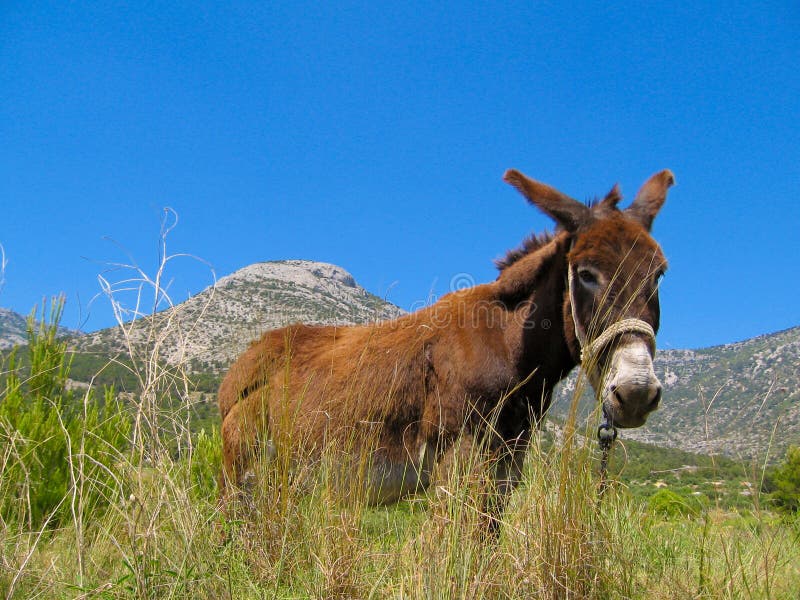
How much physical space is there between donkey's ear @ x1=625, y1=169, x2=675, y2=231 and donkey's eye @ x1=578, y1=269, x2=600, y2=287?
90 cm

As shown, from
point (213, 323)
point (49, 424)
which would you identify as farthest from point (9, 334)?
point (213, 323)

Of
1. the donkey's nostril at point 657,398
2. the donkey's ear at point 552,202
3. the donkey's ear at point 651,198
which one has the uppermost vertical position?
the donkey's ear at point 651,198

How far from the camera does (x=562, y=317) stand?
3.91m

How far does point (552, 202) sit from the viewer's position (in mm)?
3924

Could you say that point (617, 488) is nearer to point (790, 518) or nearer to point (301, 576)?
point (301, 576)

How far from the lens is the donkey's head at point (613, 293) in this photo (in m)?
2.89

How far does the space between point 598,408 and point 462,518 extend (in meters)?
0.93

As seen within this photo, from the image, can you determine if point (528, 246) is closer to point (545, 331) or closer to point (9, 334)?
point (545, 331)

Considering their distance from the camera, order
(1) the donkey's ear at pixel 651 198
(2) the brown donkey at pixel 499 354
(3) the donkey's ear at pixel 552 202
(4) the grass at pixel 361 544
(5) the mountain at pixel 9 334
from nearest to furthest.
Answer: (4) the grass at pixel 361 544 < (2) the brown donkey at pixel 499 354 < (3) the donkey's ear at pixel 552 202 < (1) the donkey's ear at pixel 651 198 < (5) the mountain at pixel 9 334

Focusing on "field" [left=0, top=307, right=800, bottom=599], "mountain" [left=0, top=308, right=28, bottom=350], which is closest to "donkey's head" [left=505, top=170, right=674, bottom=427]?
"field" [left=0, top=307, right=800, bottom=599]

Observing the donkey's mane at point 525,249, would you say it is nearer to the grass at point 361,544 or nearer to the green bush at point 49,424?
the grass at point 361,544

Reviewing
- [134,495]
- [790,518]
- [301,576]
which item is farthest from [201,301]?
[790,518]

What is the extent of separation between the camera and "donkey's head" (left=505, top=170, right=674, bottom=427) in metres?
2.89

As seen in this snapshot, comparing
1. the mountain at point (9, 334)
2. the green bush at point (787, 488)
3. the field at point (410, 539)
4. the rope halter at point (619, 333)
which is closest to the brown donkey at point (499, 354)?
the rope halter at point (619, 333)
